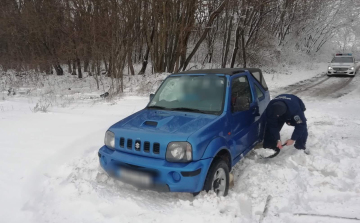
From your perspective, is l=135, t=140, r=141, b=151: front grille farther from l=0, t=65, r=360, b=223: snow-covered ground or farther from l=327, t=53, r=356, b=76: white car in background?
l=327, t=53, r=356, b=76: white car in background

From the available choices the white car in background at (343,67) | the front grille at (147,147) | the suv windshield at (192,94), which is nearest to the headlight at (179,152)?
the front grille at (147,147)

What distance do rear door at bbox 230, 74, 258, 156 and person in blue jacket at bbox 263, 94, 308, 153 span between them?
0.28m

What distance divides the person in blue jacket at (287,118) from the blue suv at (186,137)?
0.98ft

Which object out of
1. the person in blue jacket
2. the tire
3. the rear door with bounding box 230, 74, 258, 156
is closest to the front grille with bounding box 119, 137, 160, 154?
the tire

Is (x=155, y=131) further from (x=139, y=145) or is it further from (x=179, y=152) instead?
(x=179, y=152)

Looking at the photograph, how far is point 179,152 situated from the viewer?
2.90 meters

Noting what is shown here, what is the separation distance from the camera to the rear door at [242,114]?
3607mm

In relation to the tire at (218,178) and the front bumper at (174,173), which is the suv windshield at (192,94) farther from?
the front bumper at (174,173)

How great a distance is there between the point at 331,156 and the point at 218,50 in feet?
73.7

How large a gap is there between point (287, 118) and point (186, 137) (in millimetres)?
2261

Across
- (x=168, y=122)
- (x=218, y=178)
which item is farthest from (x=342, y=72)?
(x=168, y=122)

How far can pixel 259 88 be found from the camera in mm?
4914

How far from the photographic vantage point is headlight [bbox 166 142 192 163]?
2877 millimetres

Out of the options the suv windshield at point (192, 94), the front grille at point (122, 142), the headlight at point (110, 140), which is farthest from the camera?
the suv windshield at point (192, 94)
